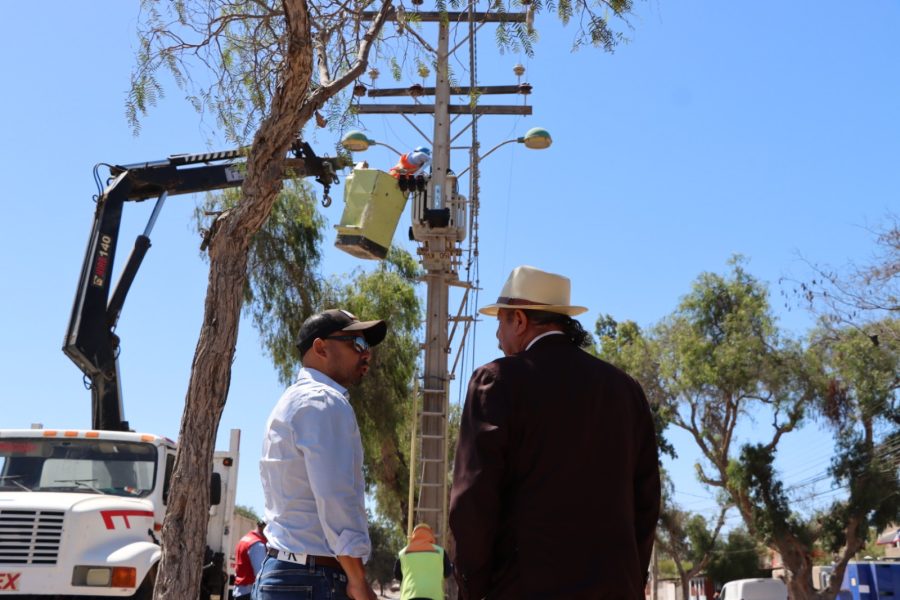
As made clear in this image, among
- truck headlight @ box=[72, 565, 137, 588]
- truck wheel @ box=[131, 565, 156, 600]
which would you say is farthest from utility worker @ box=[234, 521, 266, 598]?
truck headlight @ box=[72, 565, 137, 588]

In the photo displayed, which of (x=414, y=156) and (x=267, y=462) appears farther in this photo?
(x=414, y=156)

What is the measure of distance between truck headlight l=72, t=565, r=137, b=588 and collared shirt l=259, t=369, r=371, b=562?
474cm

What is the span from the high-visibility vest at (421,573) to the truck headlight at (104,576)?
7.99ft

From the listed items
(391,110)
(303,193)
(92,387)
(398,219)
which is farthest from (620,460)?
(303,193)

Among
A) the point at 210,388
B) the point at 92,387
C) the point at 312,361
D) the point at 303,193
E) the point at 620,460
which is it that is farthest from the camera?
the point at 303,193

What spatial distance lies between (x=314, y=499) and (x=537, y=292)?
1.17 meters

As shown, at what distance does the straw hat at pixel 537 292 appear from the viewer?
3670 mm

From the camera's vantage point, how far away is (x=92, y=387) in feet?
40.8

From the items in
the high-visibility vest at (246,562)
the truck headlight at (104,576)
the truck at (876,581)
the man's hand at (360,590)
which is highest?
the truck at (876,581)

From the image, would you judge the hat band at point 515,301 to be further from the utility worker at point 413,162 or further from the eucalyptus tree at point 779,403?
the eucalyptus tree at point 779,403

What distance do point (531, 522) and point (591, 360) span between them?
68cm

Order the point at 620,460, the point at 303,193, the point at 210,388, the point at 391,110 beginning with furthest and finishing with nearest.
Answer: the point at 303,193
the point at 391,110
the point at 210,388
the point at 620,460

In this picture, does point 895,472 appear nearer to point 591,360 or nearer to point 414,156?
point 414,156

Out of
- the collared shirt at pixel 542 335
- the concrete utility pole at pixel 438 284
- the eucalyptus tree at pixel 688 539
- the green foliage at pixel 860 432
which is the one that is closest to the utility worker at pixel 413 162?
the concrete utility pole at pixel 438 284
